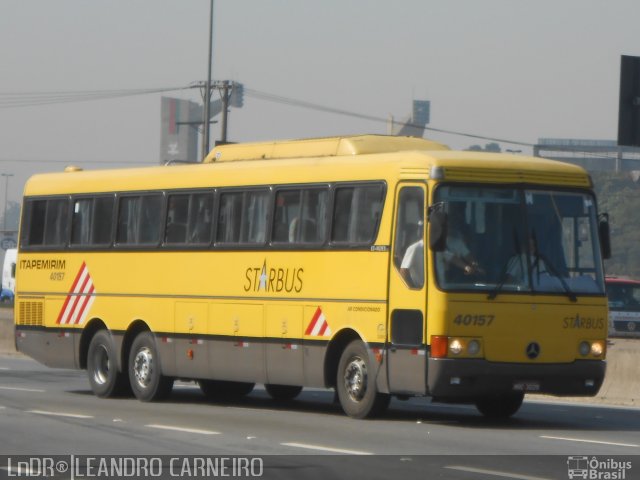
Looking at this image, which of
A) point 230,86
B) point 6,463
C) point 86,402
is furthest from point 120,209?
point 230,86

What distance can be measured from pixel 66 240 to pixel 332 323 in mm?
6531

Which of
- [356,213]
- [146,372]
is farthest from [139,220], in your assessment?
[356,213]

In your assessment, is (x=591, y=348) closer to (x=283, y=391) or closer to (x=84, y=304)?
(x=283, y=391)

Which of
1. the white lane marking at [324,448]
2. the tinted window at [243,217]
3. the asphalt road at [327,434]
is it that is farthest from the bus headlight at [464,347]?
the tinted window at [243,217]

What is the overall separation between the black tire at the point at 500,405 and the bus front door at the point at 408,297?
1.76 m

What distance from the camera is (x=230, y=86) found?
203ft

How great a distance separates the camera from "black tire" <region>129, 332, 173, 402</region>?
21.9 meters

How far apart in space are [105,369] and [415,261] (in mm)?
6792

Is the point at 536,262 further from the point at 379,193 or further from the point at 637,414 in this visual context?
the point at 637,414

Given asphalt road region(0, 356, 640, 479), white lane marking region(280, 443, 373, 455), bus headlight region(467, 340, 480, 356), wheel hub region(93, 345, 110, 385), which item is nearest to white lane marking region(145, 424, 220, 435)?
asphalt road region(0, 356, 640, 479)

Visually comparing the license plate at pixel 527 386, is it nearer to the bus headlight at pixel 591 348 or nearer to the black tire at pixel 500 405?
the bus headlight at pixel 591 348

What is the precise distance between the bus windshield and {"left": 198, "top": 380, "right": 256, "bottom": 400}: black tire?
6248 mm

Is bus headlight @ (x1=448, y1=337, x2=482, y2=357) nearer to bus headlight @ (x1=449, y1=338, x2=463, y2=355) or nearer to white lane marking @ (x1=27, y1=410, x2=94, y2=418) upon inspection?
bus headlight @ (x1=449, y1=338, x2=463, y2=355)

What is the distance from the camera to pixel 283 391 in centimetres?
2255
